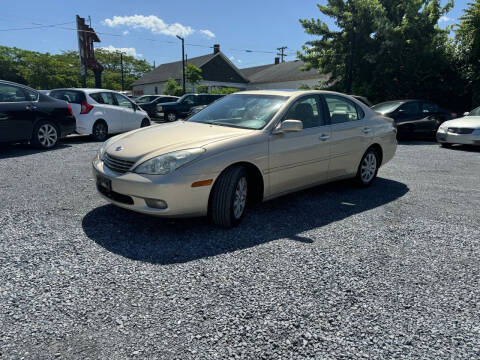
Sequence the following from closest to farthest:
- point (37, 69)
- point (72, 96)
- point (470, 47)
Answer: point (72, 96) → point (470, 47) → point (37, 69)

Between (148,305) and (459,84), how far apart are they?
2144cm

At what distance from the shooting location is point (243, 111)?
4.90 m

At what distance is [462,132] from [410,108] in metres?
2.18

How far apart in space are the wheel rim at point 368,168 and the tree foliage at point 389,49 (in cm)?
1622

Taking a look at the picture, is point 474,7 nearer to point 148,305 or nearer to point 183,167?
point 183,167

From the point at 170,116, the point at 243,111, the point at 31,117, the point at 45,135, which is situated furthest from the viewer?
the point at 170,116

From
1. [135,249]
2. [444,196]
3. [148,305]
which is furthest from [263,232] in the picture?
Answer: [444,196]

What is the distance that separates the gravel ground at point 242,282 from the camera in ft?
7.54

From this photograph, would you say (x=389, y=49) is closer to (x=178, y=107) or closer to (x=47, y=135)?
(x=178, y=107)

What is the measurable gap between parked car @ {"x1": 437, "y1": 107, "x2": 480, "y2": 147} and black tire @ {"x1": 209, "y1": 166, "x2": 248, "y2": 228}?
9.54 m

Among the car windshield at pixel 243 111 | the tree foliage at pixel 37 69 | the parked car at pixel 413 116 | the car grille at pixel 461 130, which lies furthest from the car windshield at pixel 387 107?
the tree foliage at pixel 37 69

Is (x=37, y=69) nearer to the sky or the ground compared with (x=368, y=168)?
nearer to the sky

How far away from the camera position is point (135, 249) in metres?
3.54

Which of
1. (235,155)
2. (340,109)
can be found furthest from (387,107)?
(235,155)
